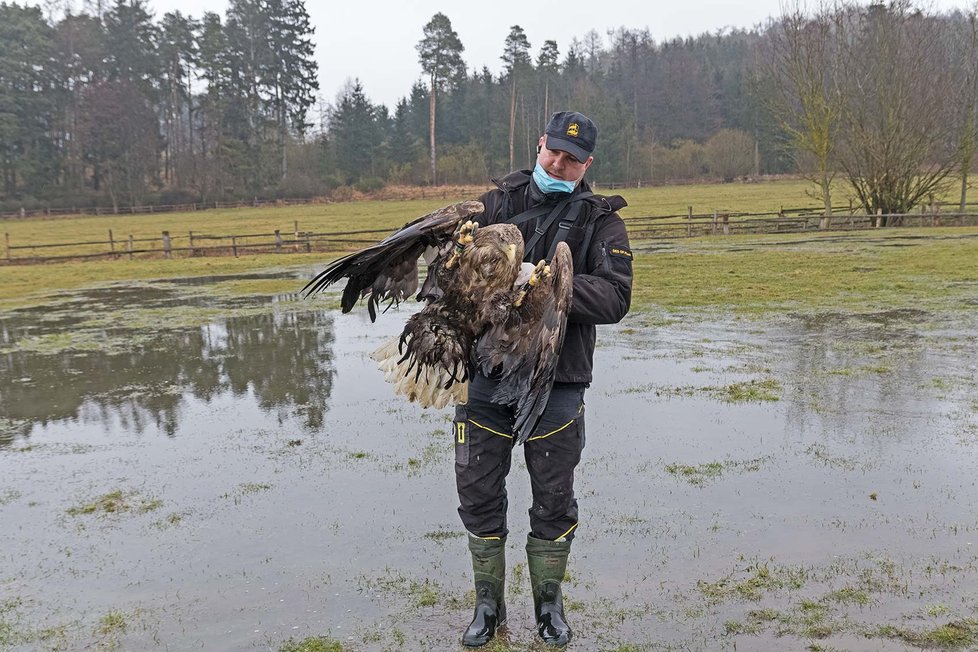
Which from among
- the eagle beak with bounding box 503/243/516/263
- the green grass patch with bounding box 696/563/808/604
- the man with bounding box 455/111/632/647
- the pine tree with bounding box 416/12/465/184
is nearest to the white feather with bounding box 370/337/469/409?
the man with bounding box 455/111/632/647

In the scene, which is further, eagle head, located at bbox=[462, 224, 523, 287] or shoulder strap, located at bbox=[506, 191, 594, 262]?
shoulder strap, located at bbox=[506, 191, 594, 262]

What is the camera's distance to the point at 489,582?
377 cm

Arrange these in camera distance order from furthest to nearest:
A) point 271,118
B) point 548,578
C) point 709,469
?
point 271,118, point 709,469, point 548,578

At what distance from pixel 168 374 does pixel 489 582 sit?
7584mm

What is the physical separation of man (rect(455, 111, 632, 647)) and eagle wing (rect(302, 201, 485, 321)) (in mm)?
226

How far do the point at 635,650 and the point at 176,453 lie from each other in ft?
15.1

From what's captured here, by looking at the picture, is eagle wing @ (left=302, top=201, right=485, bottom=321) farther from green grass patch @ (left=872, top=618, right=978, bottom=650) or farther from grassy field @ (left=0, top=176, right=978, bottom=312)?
grassy field @ (left=0, top=176, right=978, bottom=312)

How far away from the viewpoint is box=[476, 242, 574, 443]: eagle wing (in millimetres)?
3422

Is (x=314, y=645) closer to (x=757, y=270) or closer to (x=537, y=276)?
(x=537, y=276)

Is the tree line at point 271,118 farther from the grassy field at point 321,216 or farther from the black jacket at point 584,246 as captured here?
the black jacket at point 584,246

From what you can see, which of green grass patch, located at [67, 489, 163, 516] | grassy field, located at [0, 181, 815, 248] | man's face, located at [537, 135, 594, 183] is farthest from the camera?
grassy field, located at [0, 181, 815, 248]

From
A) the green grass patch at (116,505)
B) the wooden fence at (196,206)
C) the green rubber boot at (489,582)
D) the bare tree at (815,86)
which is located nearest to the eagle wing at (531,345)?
the green rubber boot at (489,582)

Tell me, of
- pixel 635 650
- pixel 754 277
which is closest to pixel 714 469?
pixel 635 650

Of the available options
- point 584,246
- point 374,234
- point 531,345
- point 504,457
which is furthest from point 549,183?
point 374,234
